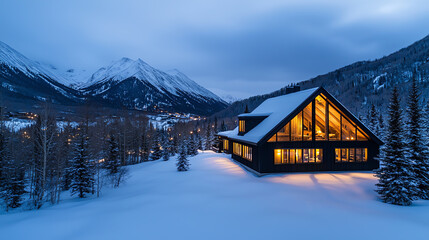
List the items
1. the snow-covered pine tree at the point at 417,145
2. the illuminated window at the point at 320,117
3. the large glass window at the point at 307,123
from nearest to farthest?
the snow-covered pine tree at the point at 417,145
the large glass window at the point at 307,123
the illuminated window at the point at 320,117

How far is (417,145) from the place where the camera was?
38.8 ft

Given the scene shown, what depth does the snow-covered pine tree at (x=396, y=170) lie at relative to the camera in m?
9.84

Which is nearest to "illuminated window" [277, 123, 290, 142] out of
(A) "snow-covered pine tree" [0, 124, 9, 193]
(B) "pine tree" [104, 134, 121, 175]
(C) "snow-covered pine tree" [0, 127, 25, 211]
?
(B) "pine tree" [104, 134, 121, 175]

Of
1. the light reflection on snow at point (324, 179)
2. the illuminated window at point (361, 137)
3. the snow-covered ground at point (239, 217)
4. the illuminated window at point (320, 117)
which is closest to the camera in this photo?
the snow-covered ground at point (239, 217)

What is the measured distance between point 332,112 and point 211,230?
15.3m

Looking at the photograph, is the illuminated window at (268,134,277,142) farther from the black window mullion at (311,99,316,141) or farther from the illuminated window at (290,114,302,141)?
the black window mullion at (311,99,316,141)

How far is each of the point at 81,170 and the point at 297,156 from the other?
17.4 meters

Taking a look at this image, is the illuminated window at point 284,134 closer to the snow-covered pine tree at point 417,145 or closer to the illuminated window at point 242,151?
the illuminated window at point 242,151

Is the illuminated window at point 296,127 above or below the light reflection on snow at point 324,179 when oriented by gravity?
above

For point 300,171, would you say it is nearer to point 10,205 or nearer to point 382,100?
point 10,205

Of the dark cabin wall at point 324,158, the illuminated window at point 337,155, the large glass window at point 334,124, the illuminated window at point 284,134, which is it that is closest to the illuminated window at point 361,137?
the dark cabin wall at point 324,158

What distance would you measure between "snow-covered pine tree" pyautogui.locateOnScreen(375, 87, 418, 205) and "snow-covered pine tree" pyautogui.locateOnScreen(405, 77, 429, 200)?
121 centimetres

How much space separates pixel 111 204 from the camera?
35.6 ft

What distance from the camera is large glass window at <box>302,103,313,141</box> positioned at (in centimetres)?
1684
